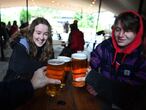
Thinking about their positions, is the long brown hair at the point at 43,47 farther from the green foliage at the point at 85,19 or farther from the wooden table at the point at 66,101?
the green foliage at the point at 85,19

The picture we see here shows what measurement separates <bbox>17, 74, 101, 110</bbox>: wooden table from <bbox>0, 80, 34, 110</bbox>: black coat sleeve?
0.57 m

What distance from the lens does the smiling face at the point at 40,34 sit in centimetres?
224

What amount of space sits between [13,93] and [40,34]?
142 centimetres

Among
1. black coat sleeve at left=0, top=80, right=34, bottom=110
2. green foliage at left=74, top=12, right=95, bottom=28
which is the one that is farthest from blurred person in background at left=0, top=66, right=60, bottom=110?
green foliage at left=74, top=12, right=95, bottom=28

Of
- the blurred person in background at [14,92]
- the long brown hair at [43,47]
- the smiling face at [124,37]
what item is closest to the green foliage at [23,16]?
the long brown hair at [43,47]

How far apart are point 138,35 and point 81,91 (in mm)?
614

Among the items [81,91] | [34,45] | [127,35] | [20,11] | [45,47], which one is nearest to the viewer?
[81,91]

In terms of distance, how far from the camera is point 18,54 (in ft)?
6.66

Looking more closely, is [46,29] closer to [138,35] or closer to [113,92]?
[138,35]

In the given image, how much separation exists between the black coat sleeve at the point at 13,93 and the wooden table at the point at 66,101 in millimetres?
571

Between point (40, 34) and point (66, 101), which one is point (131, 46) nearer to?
point (66, 101)

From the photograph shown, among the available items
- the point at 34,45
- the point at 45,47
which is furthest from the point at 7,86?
the point at 45,47

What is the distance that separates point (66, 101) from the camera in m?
1.58

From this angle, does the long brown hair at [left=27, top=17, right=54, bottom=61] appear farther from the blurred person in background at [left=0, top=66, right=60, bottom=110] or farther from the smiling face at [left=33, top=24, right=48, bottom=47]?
the blurred person in background at [left=0, top=66, right=60, bottom=110]
